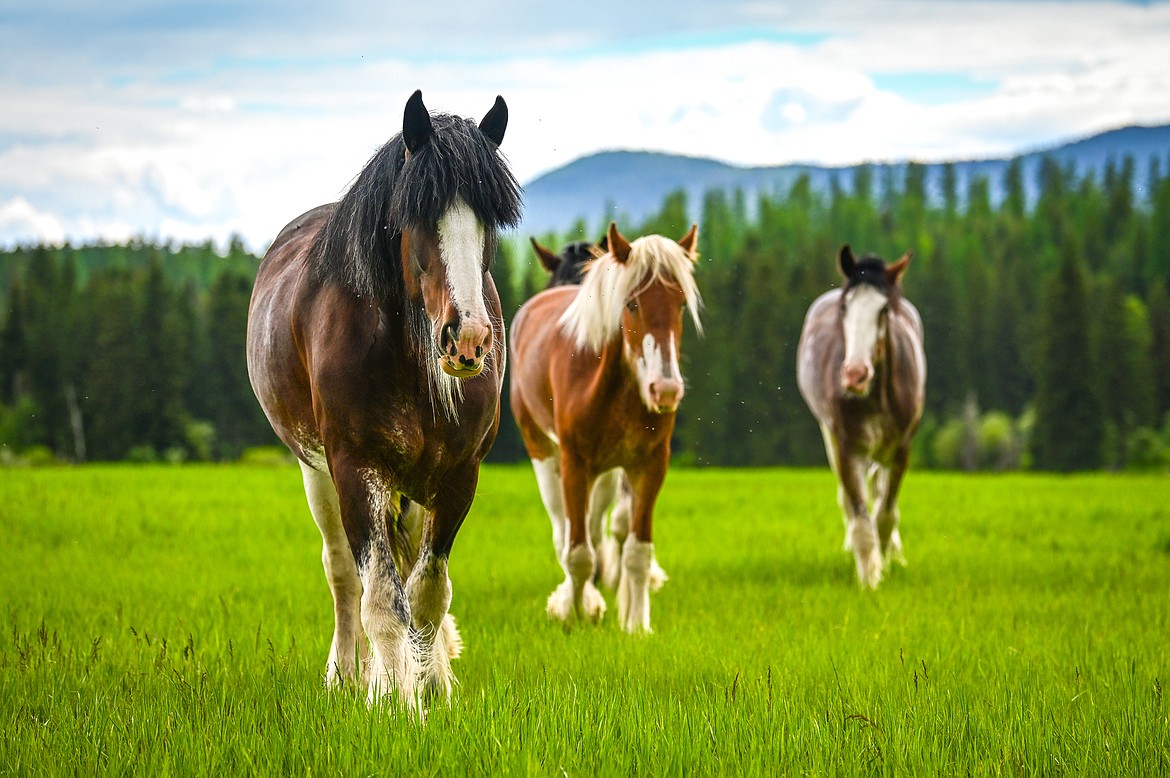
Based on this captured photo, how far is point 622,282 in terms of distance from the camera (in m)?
7.36

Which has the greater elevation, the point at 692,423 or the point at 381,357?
the point at 381,357

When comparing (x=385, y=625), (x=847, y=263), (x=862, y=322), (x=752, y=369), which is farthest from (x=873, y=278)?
(x=752, y=369)

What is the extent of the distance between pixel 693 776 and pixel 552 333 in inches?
202

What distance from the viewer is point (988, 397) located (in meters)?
77.9

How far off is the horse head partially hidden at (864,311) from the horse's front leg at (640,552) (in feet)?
8.87

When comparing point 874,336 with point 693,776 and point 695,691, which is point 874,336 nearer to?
point 695,691

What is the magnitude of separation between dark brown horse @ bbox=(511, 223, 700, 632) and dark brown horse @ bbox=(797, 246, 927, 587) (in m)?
2.79

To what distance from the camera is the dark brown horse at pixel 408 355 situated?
452 centimetres

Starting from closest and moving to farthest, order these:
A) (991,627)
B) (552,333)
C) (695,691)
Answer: (695,691)
(991,627)
(552,333)

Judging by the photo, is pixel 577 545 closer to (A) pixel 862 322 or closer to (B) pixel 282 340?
(B) pixel 282 340

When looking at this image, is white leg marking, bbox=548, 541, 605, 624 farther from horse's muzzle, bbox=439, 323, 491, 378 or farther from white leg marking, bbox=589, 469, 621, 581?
horse's muzzle, bbox=439, 323, 491, 378

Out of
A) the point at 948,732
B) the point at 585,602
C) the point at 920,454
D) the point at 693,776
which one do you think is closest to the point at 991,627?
the point at 585,602

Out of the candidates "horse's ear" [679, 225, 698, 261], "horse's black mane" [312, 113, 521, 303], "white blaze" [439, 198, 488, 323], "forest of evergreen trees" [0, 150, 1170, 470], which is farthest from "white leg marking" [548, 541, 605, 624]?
"forest of evergreen trees" [0, 150, 1170, 470]

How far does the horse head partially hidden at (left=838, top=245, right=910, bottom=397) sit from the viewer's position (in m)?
9.66
